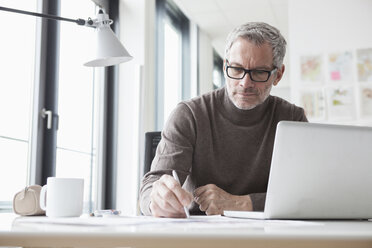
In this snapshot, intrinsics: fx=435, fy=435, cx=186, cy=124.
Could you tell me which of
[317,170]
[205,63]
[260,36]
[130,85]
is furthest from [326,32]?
[317,170]

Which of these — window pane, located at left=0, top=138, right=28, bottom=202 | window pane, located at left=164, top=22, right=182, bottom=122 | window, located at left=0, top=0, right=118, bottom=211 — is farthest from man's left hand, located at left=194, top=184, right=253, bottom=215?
window pane, located at left=164, top=22, right=182, bottom=122

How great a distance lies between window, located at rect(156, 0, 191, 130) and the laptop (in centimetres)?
300

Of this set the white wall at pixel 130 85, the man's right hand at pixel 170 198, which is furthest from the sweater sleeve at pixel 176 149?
the white wall at pixel 130 85

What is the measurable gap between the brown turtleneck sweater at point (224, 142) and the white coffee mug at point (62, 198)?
20.1 inches

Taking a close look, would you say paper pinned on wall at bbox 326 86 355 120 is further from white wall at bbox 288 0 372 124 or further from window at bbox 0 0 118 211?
window at bbox 0 0 118 211

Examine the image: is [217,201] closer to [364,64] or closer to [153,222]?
[153,222]

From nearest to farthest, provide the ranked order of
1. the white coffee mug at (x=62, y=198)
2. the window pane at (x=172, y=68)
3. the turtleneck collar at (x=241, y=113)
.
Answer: the white coffee mug at (x=62, y=198) → the turtleneck collar at (x=241, y=113) → the window pane at (x=172, y=68)

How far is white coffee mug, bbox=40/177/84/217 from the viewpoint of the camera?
2.97 ft

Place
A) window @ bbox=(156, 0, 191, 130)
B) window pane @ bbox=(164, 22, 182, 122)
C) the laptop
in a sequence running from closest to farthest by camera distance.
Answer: the laptop
window @ bbox=(156, 0, 191, 130)
window pane @ bbox=(164, 22, 182, 122)

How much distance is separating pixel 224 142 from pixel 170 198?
0.65m

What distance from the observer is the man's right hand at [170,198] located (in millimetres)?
876

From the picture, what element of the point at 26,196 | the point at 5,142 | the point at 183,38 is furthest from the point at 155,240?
the point at 183,38

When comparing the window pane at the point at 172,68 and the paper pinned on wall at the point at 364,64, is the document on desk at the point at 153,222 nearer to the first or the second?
the paper pinned on wall at the point at 364,64

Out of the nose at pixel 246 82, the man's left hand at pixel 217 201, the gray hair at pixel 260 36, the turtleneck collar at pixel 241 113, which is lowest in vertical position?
the man's left hand at pixel 217 201
